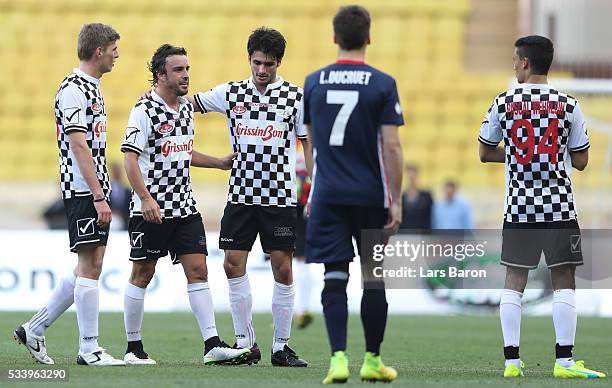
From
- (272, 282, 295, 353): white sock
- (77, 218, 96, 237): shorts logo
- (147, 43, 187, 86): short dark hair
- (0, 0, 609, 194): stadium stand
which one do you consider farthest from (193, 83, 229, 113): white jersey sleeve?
(0, 0, 609, 194): stadium stand

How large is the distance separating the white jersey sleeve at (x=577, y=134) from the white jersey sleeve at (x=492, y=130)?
0.44 metres

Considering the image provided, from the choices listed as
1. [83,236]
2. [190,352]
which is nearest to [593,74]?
[190,352]

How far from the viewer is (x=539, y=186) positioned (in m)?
7.79

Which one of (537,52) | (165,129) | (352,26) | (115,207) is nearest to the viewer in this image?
(352,26)

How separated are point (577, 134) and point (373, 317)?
1931 millimetres

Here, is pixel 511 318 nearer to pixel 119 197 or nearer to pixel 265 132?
pixel 265 132

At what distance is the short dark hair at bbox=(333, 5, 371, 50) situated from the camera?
22.3 ft

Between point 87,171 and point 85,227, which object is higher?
point 87,171

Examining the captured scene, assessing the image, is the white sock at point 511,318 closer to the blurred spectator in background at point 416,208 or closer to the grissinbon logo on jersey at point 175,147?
the grissinbon logo on jersey at point 175,147

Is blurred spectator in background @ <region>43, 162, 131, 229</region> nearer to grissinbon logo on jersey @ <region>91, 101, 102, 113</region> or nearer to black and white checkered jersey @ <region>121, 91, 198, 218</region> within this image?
black and white checkered jersey @ <region>121, 91, 198, 218</region>

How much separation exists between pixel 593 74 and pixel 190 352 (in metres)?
14.3

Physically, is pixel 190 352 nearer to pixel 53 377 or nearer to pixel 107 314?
pixel 53 377

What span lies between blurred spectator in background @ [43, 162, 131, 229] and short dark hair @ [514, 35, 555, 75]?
11240 millimetres

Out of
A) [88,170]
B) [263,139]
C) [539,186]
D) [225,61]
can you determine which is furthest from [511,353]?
[225,61]
